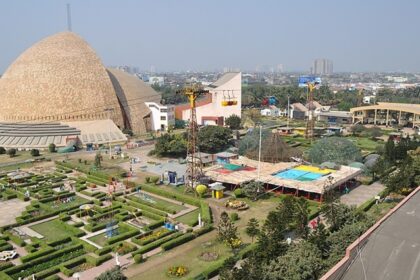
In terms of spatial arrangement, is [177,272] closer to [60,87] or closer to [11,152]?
[11,152]

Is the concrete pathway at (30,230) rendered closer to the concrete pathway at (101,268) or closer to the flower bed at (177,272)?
the concrete pathway at (101,268)

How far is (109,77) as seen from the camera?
69062 millimetres

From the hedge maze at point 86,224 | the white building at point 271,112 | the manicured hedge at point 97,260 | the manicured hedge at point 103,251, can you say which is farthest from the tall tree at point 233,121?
the manicured hedge at point 97,260

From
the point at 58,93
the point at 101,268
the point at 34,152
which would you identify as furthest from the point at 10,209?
the point at 58,93

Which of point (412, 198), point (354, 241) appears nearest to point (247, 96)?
point (412, 198)

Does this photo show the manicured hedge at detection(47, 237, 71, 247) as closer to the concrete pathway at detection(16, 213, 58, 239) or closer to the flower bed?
the concrete pathway at detection(16, 213, 58, 239)

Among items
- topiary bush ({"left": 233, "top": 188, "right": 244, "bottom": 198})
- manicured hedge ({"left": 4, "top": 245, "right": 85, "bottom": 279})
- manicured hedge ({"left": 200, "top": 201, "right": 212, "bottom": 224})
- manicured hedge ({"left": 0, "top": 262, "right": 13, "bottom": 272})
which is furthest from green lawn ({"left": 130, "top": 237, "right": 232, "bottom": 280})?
topiary bush ({"left": 233, "top": 188, "right": 244, "bottom": 198})

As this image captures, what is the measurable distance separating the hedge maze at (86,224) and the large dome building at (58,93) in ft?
75.3

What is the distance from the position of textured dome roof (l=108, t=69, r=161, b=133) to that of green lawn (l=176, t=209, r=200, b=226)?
4212 cm

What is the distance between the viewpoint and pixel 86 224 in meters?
28.8

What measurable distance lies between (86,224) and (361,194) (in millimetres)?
24006

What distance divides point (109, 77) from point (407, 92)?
12094 centimetres

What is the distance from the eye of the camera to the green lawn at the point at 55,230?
27.0m

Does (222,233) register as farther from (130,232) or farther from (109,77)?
(109,77)
